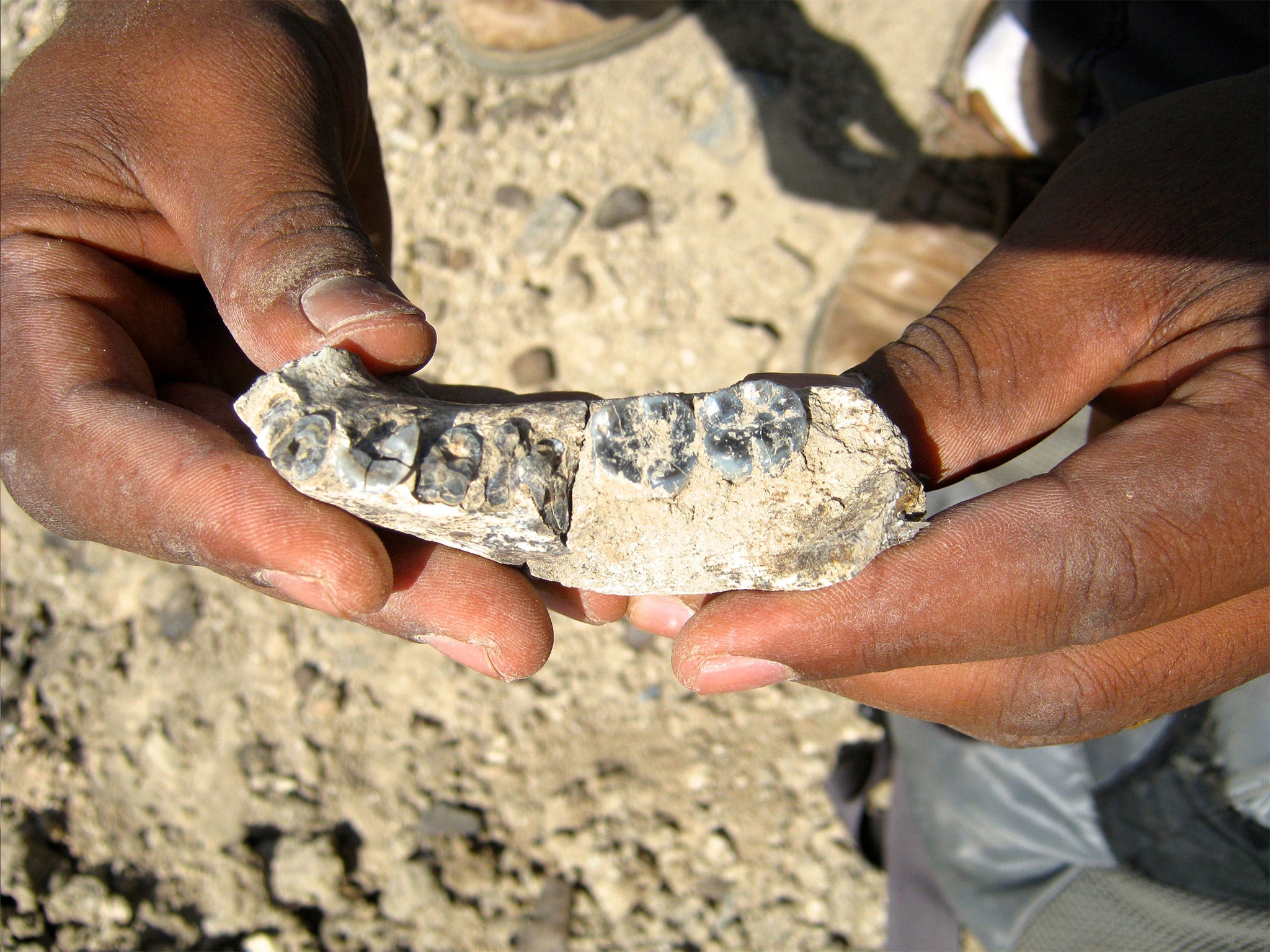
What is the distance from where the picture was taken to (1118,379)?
1940 millimetres

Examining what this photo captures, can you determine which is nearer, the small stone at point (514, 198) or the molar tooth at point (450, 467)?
the molar tooth at point (450, 467)

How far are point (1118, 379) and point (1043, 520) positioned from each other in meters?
0.56

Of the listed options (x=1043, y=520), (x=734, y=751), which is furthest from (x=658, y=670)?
(x=1043, y=520)

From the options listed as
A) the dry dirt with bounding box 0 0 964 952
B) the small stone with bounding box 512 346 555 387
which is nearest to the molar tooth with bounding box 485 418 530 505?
the dry dirt with bounding box 0 0 964 952

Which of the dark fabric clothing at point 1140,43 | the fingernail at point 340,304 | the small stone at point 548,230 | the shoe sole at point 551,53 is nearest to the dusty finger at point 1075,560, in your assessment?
the fingernail at point 340,304

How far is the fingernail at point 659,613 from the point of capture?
2.04 m

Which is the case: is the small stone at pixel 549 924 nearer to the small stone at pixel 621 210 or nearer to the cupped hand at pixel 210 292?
the cupped hand at pixel 210 292

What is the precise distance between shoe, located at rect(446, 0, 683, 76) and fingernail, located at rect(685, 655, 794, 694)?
119 inches

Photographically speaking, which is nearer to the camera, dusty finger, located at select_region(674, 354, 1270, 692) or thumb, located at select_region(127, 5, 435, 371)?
dusty finger, located at select_region(674, 354, 1270, 692)

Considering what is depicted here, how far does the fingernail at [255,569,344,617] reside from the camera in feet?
5.32

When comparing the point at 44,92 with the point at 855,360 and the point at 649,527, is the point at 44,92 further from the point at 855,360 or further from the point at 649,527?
the point at 855,360

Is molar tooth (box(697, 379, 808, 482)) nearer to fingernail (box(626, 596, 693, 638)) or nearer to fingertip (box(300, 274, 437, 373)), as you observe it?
fingernail (box(626, 596, 693, 638))

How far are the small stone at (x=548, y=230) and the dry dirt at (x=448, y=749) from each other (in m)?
0.03

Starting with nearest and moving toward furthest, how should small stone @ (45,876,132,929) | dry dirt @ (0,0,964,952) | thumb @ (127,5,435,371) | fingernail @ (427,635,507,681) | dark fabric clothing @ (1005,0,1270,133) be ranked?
1. thumb @ (127,5,435,371)
2. fingernail @ (427,635,507,681)
3. dark fabric clothing @ (1005,0,1270,133)
4. small stone @ (45,876,132,929)
5. dry dirt @ (0,0,964,952)
